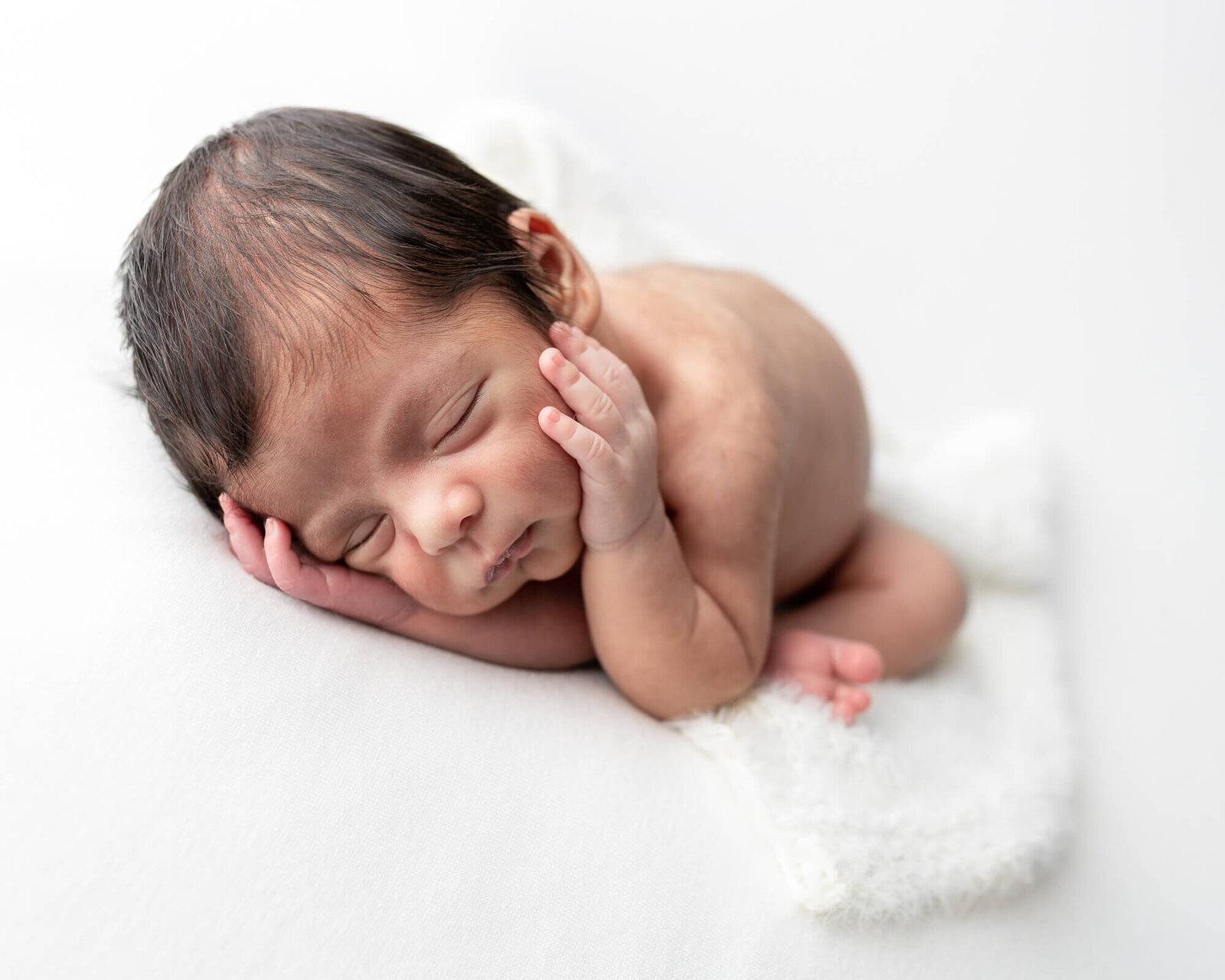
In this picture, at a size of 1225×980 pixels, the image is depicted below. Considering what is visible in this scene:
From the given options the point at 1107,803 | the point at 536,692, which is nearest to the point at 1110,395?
the point at 1107,803

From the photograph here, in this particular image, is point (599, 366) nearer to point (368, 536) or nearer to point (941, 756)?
point (368, 536)

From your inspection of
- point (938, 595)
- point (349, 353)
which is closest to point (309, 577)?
point (349, 353)

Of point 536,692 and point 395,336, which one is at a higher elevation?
point 395,336

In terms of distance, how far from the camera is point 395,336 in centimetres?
100

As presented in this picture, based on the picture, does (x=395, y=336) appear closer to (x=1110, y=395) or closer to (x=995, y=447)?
(x=995, y=447)

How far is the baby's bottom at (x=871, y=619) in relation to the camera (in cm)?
134

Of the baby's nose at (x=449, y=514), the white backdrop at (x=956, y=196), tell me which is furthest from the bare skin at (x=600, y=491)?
the white backdrop at (x=956, y=196)

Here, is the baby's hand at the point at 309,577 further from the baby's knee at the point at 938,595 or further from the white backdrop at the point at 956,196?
the baby's knee at the point at 938,595

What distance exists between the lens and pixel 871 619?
1.51 metres

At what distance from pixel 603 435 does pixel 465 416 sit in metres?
0.14

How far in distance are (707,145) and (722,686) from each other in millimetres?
1491

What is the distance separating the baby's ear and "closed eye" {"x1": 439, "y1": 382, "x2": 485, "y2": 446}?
0.17 m

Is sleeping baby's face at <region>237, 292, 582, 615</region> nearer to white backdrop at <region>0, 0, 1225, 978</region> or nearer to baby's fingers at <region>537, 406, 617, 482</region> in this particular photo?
baby's fingers at <region>537, 406, 617, 482</region>

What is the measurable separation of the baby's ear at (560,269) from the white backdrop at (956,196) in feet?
1.72
